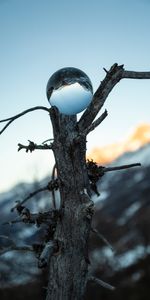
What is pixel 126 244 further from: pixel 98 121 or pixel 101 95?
pixel 98 121

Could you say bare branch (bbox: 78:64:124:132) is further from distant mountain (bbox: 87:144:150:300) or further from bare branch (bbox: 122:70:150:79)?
distant mountain (bbox: 87:144:150:300)

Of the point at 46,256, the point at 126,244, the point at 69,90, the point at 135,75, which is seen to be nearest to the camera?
the point at 69,90

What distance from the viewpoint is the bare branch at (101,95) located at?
2.99 metres

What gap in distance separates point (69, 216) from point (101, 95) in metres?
1.04

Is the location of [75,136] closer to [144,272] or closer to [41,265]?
[41,265]

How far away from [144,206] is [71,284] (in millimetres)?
36489

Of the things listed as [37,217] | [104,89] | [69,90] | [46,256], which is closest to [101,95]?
[104,89]

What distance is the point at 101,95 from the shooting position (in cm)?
300

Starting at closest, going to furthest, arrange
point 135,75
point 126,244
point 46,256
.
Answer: point 46,256
point 135,75
point 126,244

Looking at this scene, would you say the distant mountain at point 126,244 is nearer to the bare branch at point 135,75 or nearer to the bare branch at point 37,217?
the bare branch at point 37,217

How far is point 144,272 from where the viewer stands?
22.6 m

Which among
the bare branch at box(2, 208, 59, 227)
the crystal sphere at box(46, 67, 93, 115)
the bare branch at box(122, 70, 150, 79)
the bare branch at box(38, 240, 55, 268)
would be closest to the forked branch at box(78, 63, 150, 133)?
the bare branch at box(122, 70, 150, 79)

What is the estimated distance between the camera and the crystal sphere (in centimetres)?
248

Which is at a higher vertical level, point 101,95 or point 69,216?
point 101,95
